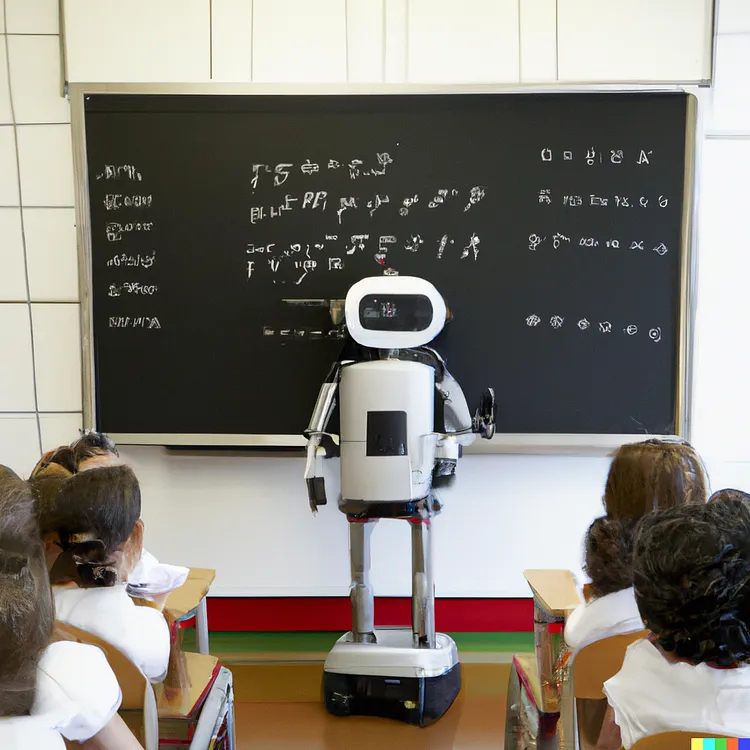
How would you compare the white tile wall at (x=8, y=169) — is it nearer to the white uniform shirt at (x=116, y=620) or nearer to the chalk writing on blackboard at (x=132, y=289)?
the chalk writing on blackboard at (x=132, y=289)

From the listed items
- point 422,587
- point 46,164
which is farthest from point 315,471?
point 46,164

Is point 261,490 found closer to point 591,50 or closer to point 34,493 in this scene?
point 34,493

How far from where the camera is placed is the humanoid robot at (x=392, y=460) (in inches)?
77.8

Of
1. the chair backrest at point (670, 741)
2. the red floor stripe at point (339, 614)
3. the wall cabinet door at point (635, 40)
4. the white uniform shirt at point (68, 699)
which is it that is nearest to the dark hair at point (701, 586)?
the chair backrest at point (670, 741)

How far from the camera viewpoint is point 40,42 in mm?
2400

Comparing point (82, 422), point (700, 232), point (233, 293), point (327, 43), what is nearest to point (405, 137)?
point (327, 43)

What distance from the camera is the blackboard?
2.33 metres

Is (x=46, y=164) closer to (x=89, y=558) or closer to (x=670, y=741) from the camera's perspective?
(x=89, y=558)

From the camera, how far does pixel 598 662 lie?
1.15 meters

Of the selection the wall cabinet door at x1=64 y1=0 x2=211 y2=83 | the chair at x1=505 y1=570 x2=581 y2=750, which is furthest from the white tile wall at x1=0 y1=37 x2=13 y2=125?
the chair at x1=505 y1=570 x2=581 y2=750

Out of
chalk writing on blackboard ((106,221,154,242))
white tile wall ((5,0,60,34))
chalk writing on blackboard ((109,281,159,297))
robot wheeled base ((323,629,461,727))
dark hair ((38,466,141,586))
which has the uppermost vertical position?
white tile wall ((5,0,60,34))

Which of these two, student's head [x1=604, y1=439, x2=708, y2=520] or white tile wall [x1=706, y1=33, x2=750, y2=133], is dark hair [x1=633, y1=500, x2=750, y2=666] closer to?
student's head [x1=604, y1=439, x2=708, y2=520]

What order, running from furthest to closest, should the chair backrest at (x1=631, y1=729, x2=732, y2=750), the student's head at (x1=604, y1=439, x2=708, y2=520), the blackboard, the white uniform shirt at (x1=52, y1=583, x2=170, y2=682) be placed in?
the blackboard, the student's head at (x1=604, y1=439, x2=708, y2=520), the white uniform shirt at (x1=52, y1=583, x2=170, y2=682), the chair backrest at (x1=631, y1=729, x2=732, y2=750)

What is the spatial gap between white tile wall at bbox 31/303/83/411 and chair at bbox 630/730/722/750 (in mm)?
2115
